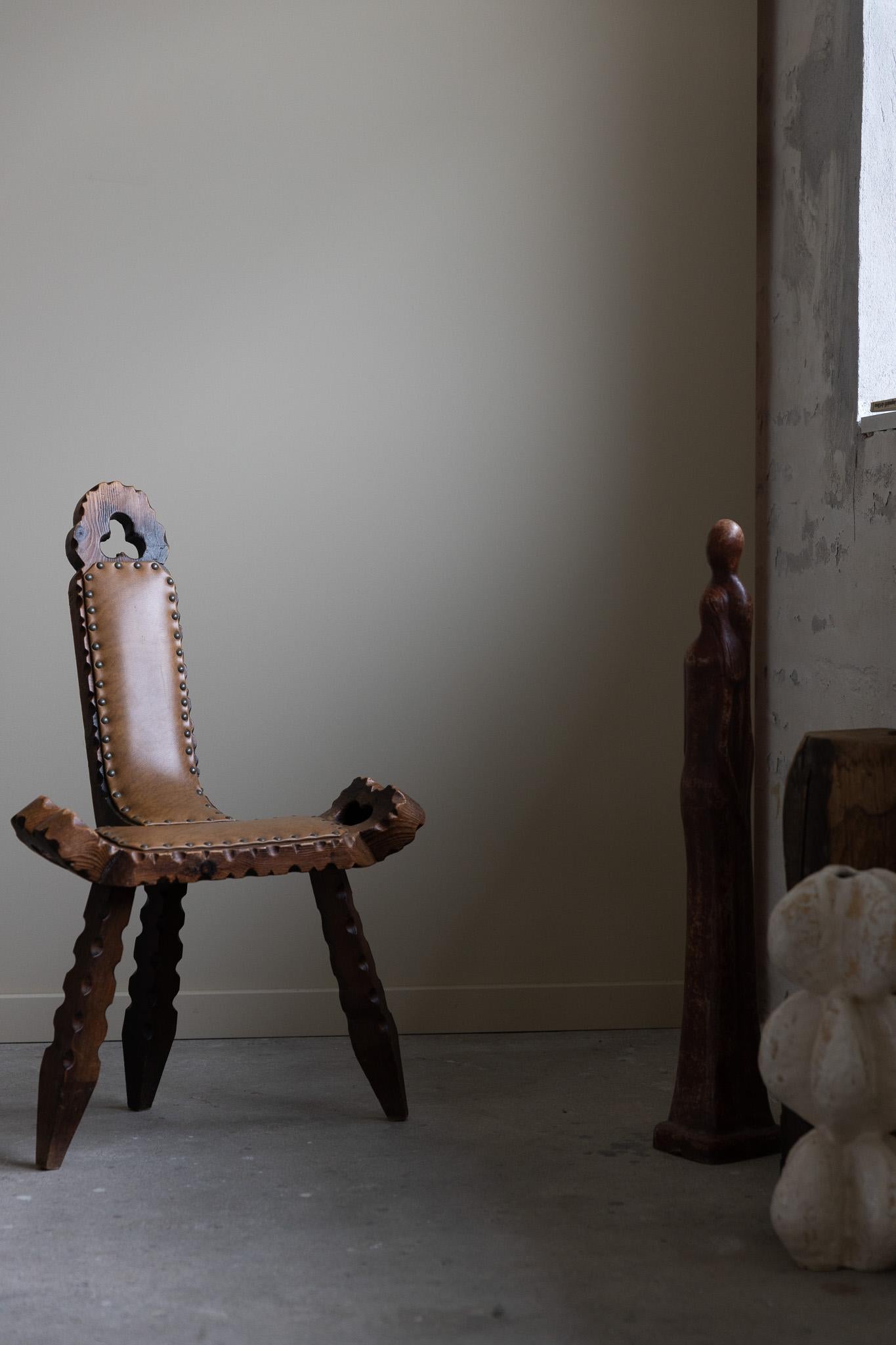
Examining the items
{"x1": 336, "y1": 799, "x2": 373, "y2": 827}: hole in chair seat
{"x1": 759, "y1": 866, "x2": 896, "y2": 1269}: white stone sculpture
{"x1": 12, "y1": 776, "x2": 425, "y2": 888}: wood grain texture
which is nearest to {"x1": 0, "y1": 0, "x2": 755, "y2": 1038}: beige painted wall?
{"x1": 336, "y1": 799, "x2": 373, "y2": 827}: hole in chair seat

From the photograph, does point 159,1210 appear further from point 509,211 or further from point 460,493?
point 509,211

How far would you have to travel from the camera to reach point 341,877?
8.04ft

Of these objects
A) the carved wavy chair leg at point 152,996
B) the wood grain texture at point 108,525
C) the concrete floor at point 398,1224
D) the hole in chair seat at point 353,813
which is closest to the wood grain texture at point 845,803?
the concrete floor at point 398,1224

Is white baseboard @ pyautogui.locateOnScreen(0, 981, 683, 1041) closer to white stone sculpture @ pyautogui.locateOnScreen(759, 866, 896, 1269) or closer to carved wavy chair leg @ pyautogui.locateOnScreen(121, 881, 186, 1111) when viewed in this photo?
carved wavy chair leg @ pyautogui.locateOnScreen(121, 881, 186, 1111)

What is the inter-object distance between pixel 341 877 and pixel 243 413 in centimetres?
118

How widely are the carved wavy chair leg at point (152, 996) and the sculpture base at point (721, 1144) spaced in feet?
3.19

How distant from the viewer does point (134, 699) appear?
2553 mm

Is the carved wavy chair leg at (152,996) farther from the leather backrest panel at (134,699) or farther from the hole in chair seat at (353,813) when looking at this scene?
the hole in chair seat at (353,813)

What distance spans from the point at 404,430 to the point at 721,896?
4.50 ft

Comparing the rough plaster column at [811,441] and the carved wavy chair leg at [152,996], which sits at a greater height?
the rough plaster column at [811,441]

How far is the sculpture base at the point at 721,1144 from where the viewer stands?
2268 millimetres

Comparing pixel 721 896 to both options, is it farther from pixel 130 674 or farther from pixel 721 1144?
pixel 130 674

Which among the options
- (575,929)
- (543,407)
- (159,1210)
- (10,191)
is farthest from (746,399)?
(159,1210)

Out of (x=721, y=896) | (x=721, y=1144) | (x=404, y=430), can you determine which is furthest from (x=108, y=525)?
(x=721, y=1144)
